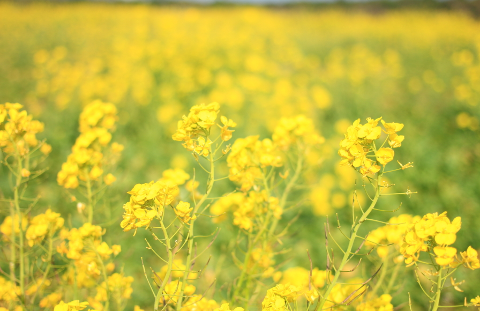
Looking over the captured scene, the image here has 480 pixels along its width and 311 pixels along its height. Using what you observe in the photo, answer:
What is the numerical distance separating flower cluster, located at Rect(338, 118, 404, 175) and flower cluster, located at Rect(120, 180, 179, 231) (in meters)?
0.54

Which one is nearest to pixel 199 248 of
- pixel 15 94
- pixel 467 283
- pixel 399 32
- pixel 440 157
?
pixel 467 283

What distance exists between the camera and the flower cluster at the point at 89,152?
1300mm

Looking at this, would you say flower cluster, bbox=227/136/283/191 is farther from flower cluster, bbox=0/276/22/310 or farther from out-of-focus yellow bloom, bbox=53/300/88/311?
flower cluster, bbox=0/276/22/310

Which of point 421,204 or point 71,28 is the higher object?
point 71,28

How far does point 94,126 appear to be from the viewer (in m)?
1.65

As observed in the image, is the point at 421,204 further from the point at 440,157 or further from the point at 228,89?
the point at 228,89

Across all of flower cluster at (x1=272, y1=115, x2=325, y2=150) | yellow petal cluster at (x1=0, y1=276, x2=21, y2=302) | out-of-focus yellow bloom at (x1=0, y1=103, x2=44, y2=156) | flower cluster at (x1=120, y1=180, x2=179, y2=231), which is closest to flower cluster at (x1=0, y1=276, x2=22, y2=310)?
yellow petal cluster at (x1=0, y1=276, x2=21, y2=302)

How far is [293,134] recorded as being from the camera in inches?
59.0

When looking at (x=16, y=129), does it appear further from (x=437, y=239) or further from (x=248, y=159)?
(x=437, y=239)

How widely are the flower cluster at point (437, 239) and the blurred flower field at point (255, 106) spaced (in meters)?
0.33

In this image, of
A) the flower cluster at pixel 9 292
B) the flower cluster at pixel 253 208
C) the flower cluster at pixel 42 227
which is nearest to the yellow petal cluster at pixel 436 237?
the flower cluster at pixel 253 208

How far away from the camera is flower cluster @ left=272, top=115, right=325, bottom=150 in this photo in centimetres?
145

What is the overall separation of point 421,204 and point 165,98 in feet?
12.1

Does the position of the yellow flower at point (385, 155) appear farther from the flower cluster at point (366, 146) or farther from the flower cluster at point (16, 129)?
the flower cluster at point (16, 129)
